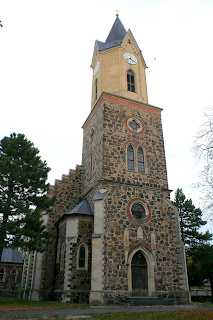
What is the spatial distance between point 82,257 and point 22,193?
6.25 meters

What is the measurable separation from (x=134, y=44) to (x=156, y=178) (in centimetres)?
1427

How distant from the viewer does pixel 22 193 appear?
18406 mm

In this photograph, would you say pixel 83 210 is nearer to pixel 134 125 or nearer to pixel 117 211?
pixel 117 211

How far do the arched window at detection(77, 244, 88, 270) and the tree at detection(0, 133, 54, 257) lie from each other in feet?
9.40

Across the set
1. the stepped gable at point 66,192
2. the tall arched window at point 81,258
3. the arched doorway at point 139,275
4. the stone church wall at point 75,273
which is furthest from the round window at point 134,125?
the tall arched window at point 81,258

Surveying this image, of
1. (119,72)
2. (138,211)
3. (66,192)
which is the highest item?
(119,72)

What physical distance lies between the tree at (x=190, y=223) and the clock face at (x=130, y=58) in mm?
17938

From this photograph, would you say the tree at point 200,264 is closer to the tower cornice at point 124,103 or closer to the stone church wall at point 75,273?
the stone church wall at point 75,273

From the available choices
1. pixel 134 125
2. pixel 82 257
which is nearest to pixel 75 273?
pixel 82 257

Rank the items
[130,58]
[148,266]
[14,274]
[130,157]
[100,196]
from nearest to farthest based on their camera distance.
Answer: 1. [148,266]
2. [100,196]
3. [130,157]
4. [130,58]
5. [14,274]

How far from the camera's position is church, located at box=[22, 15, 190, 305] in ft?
61.6

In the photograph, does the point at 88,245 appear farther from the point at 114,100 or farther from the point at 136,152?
the point at 114,100

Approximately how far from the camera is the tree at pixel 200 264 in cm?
2397

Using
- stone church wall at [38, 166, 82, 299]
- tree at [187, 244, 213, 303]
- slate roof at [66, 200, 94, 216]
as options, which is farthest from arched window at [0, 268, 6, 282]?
tree at [187, 244, 213, 303]
